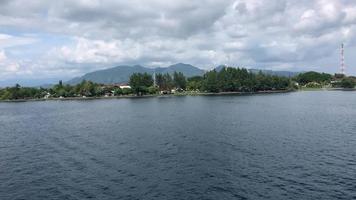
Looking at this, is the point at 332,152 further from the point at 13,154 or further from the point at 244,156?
the point at 13,154

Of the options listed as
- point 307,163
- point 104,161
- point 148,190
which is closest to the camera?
point 148,190

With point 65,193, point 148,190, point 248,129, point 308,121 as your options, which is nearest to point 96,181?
point 65,193

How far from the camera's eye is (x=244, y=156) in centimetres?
5622

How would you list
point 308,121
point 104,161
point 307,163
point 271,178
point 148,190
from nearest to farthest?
point 148,190 → point 271,178 → point 307,163 → point 104,161 → point 308,121

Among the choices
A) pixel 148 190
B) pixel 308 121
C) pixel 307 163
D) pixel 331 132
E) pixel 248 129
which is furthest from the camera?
pixel 308 121

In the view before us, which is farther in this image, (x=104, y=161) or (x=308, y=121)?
(x=308, y=121)

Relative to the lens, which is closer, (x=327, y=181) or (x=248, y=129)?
(x=327, y=181)

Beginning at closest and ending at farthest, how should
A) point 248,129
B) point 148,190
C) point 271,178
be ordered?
point 148,190, point 271,178, point 248,129

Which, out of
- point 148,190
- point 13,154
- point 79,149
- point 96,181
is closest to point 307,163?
point 148,190

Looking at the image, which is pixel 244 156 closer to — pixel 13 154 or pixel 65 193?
pixel 65 193

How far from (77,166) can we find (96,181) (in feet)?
30.8

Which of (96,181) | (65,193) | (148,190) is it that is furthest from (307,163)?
(65,193)

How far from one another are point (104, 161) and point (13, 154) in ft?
65.9

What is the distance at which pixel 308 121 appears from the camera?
323 feet
